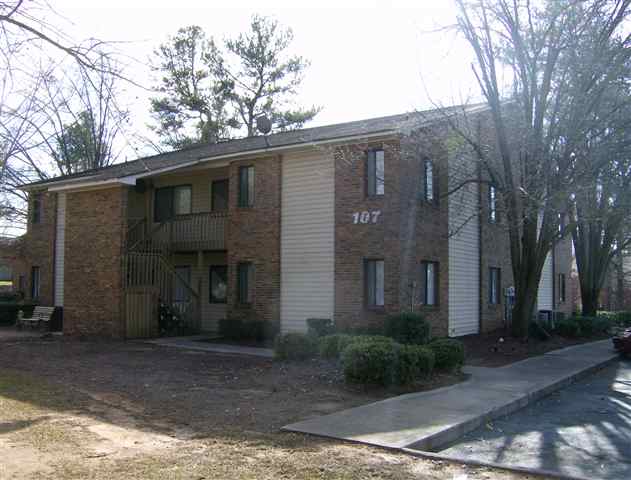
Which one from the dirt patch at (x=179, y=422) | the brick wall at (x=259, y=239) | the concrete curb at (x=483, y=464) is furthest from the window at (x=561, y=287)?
the concrete curb at (x=483, y=464)

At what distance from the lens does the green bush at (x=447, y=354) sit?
1249 centimetres

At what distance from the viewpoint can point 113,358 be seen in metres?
15.1

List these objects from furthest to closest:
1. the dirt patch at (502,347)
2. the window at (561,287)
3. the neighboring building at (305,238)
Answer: the window at (561,287) < the neighboring building at (305,238) < the dirt patch at (502,347)

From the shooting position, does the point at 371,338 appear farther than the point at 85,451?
Yes

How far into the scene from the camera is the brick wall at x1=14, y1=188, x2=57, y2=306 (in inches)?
1021

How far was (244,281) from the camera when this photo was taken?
2105cm

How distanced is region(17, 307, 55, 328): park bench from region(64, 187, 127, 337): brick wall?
2.72 meters

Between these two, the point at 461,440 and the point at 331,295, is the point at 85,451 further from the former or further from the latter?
the point at 331,295

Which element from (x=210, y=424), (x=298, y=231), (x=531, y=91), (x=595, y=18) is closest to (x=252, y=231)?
(x=298, y=231)

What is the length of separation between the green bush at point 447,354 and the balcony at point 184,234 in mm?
10570

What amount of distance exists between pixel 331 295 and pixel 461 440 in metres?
10.8

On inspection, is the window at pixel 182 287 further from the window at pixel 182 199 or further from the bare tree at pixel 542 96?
the bare tree at pixel 542 96

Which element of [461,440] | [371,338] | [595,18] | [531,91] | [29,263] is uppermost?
[595,18]

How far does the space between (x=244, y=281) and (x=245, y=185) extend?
320 centimetres
